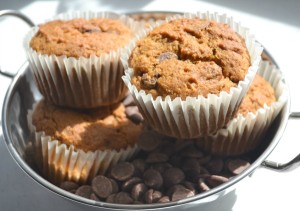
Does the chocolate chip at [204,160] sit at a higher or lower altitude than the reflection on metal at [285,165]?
lower

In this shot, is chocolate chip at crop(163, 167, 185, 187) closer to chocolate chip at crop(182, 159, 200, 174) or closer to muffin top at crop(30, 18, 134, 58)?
chocolate chip at crop(182, 159, 200, 174)

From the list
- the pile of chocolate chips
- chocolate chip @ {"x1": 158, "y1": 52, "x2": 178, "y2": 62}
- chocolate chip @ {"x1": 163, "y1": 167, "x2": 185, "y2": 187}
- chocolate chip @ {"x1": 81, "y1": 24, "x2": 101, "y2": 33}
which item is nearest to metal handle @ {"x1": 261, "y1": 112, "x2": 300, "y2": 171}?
the pile of chocolate chips

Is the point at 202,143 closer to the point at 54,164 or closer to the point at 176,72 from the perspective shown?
the point at 176,72

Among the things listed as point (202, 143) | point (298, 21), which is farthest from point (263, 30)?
point (202, 143)

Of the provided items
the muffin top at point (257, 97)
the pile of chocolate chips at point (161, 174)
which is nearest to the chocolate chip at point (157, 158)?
the pile of chocolate chips at point (161, 174)

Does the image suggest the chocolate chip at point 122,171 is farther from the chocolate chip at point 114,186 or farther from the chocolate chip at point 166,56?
the chocolate chip at point 166,56

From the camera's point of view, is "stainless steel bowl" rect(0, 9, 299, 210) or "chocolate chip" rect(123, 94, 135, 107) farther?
"chocolate chip" rect(123, 94, 135, 107)
